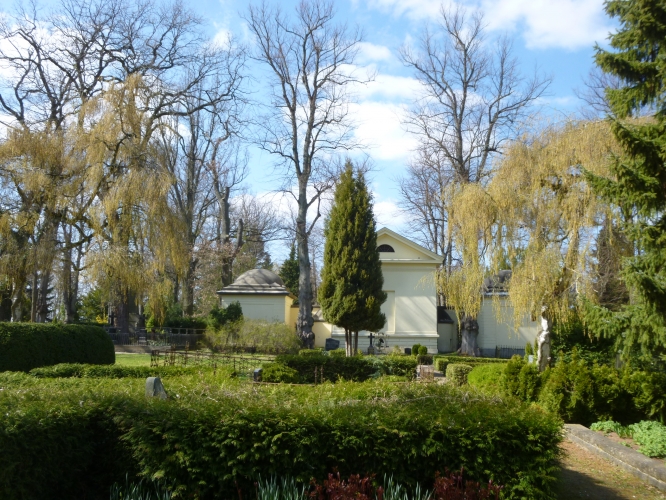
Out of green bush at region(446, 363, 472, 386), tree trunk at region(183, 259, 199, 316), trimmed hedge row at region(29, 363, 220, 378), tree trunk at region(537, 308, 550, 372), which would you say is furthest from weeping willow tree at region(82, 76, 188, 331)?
tree trunk at region(537, 308, 550, 372)

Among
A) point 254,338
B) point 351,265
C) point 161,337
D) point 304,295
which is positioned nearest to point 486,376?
point 351,265

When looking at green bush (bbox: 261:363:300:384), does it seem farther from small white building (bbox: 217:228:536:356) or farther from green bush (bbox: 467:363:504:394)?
small white building (bbox: 217:228:536:356)

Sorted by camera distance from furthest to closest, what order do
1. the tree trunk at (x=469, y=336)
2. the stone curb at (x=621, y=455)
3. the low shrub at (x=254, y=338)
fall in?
the tree trunk at (x=469, y=336), the low shrub at (x=254, y=338), the stone curb at (x=621, y=455)

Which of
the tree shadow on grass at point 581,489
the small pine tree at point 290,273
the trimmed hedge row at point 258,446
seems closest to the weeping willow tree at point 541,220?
the tree shadow on grass at point 581,489

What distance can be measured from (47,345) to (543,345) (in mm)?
13210

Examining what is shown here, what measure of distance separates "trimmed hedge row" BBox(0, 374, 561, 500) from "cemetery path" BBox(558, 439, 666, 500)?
104cm

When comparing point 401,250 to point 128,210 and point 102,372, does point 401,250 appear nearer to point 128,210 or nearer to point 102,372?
point 128,210

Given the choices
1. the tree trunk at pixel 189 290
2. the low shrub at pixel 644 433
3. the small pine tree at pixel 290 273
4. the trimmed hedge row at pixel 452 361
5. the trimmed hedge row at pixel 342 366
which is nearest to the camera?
the low shrub at pixel 644 433

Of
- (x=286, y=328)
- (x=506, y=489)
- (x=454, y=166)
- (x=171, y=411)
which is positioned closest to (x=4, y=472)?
(x=171, y=411)

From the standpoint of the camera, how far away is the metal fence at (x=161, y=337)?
1083 inches

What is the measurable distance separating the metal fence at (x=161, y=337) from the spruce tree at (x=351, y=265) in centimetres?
861

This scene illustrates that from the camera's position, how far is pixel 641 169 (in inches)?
348

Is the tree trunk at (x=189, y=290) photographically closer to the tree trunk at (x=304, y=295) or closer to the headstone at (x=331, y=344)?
the tree trunk at (x=304, y=295)

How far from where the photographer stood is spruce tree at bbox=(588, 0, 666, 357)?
8.57 meters
